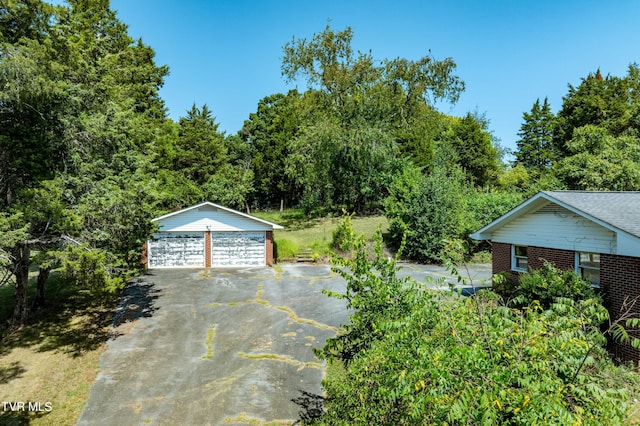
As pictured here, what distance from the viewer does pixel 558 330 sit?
4070 mm

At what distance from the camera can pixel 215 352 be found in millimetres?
12516

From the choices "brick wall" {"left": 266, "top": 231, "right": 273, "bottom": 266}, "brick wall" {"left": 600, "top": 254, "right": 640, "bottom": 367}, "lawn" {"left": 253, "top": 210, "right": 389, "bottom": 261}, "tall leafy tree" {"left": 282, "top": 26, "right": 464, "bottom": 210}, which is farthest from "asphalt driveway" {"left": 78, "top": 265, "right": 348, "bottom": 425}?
"tall leafy tree" {"left": 282, "top": 26, "right": 464, "bottom": 210}

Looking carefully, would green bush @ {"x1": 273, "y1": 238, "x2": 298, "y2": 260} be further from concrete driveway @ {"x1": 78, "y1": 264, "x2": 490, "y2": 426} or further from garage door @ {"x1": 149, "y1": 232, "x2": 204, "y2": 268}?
garage door @ {"x1": 149, "y1": 232, "x2": 204, "y2": 268}

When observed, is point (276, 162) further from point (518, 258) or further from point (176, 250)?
point (518, 258)

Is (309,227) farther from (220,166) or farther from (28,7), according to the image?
(28,7)

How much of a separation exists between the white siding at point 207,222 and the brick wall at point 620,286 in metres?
17.5

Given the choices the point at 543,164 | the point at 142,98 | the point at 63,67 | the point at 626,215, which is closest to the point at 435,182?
the point at 626,215

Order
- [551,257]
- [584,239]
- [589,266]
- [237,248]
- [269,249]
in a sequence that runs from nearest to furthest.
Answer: [584,239], [589,266], [551,257], [237,248], [269,249]

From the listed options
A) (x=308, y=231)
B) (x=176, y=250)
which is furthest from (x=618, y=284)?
(x=308, y=231)

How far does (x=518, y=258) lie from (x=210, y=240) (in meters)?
17.3

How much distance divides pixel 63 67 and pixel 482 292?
14.8 metres

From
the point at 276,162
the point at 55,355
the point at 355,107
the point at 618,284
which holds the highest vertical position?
the point at 355,107

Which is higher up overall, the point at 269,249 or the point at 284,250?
the point at 269,249

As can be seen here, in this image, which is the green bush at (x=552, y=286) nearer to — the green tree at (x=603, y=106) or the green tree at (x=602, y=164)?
the green tree at (x=602, y=164)
